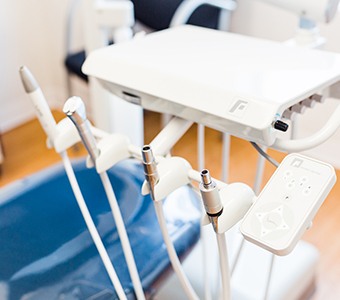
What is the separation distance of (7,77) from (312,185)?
2325 millimetres

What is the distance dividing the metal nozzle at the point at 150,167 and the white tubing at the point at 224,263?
12 cm

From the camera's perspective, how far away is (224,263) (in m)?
0.63

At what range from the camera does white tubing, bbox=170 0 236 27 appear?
1.90 meters

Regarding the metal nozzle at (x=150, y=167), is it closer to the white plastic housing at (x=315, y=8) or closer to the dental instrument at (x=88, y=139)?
the dental instrument at (x=88, y=139)

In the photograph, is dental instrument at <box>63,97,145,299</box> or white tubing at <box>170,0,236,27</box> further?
white tubing at <box>170,0,236,27</box>

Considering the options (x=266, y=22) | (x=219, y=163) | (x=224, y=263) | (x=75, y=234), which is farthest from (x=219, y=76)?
(x=266, y=22)

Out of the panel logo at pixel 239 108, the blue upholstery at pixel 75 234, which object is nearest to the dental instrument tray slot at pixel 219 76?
the panel logo at pixel 239 108

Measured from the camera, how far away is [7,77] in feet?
8.37

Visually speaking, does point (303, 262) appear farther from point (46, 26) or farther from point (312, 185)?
point (46, 26)

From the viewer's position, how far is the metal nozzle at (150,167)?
1.94ft

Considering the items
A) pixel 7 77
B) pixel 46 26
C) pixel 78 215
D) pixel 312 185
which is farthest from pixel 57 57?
pixel 312 185

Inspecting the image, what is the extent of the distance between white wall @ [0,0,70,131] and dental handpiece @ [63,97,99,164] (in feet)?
6.49

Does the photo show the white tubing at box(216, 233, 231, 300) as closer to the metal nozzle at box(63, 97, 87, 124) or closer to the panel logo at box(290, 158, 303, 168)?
the panel logo at box(290, 158, 303, 168)

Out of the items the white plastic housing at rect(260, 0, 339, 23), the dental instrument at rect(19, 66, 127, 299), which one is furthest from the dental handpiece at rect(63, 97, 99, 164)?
the white plastic housing at rect(260, 0, 339, 23)
